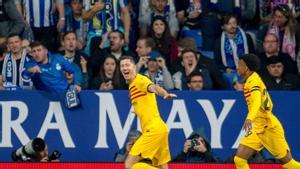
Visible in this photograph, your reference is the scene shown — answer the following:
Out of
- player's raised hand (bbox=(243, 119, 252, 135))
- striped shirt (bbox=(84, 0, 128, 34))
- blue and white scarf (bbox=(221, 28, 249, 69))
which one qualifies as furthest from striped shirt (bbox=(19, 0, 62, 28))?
player's raised hand (bbox=(243, 119, 252, 135))

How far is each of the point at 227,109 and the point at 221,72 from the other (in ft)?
3.39

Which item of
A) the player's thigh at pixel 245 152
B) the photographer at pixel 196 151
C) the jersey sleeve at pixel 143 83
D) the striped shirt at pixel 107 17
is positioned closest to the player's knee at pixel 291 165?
the player's thigh at pixel 245 152

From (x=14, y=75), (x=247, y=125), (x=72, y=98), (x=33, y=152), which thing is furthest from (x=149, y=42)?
(x=247, y=125)

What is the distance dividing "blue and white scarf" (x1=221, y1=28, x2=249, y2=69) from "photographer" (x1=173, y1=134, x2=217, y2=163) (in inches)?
89.7

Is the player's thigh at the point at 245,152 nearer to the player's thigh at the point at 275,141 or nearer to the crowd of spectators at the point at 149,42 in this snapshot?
the player's thigh at the point at 275,141

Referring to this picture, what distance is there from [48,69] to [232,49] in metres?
2.93

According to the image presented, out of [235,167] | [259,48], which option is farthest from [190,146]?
[259,48]

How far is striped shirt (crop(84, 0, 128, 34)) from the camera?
1852 cm

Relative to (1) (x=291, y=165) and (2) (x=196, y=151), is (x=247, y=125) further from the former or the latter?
(2) (x=196, y=151)

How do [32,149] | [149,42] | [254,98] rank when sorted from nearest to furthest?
[254,98] < [32,149] < [149,42]

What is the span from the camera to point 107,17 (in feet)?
60.8

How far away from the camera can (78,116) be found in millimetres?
16812

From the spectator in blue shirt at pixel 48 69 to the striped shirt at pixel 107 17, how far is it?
1764mm

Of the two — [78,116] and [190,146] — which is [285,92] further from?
[78,116]
